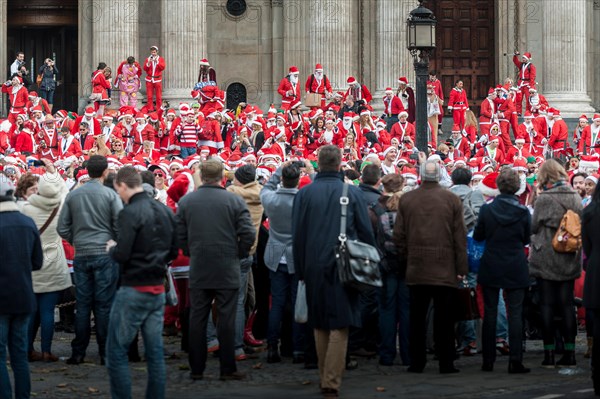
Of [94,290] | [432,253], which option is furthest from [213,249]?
[432,253]

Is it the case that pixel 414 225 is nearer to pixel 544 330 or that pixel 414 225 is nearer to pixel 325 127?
pixel 544 330

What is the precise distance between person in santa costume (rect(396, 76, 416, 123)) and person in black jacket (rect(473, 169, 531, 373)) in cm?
2017

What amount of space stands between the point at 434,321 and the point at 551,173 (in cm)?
190

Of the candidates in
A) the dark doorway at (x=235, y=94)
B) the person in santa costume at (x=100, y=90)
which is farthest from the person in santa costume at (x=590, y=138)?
the person in santa costume at (x=100, y=90)

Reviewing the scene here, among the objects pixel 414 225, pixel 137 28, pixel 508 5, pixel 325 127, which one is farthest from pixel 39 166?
pixel 508 5

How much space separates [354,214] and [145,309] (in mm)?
2221

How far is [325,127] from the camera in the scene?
3338 cm

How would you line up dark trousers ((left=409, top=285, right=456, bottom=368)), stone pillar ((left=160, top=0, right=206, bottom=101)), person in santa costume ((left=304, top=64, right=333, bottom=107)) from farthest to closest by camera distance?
stone pillar ((left=160, top=0, right=206, bottom=101)) → person in santa costume ((left=304, top=64, right=333, bottom=107)) → dark trousers ((left=409, top=285, right=456, bottom=368))

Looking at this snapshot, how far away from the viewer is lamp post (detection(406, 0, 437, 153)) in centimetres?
2508

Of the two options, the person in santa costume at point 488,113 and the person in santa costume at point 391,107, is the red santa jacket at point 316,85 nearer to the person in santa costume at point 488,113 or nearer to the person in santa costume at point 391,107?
the person in santa costume at point 391,107

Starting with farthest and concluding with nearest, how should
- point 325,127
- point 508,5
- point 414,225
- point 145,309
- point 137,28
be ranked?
point 508,5 → point 137,28 → point 325,127 → point 414,225 → point 145,309

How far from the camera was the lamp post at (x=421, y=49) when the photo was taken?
25078 mm

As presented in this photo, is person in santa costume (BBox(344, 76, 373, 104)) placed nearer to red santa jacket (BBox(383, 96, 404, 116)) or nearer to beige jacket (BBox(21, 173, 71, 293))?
red santa jacket (BBox(383, 96, 404, 116))

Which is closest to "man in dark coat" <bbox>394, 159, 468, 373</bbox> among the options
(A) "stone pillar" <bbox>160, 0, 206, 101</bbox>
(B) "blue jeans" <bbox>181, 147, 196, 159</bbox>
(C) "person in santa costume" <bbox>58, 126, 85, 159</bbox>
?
(C) "person in santa costume" <bbox>58, 126, 85, 159</bbox>
